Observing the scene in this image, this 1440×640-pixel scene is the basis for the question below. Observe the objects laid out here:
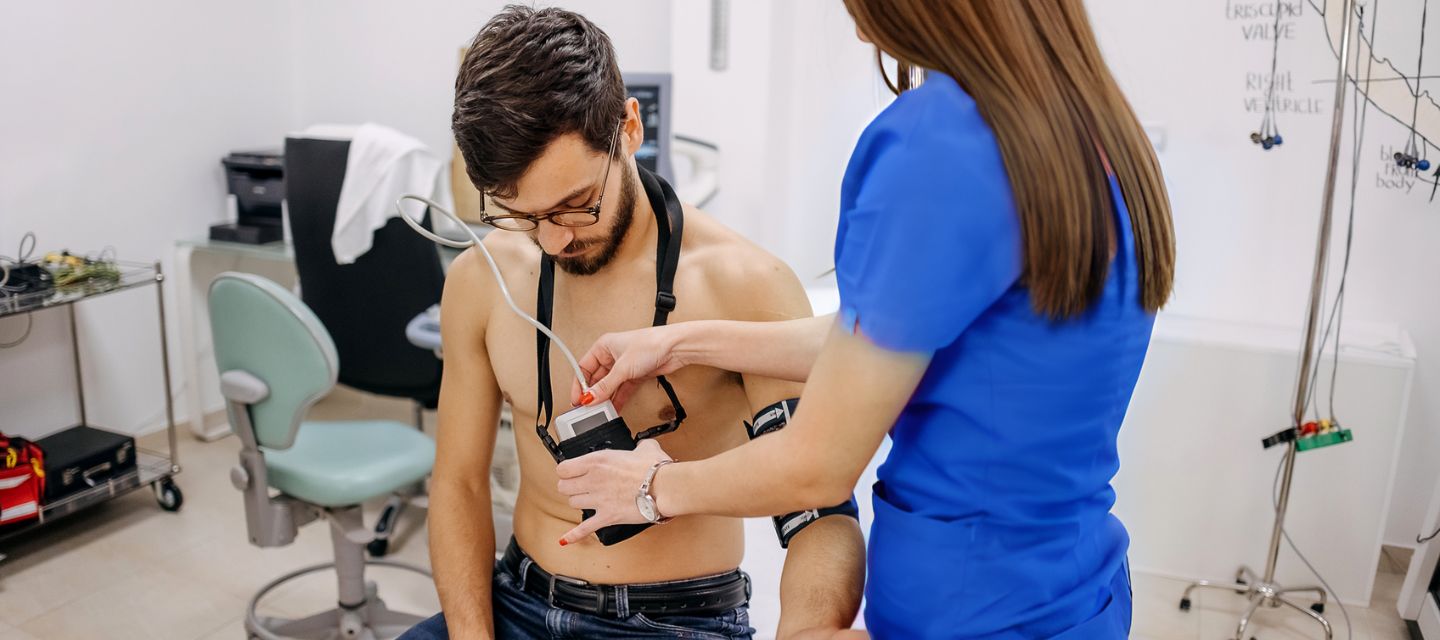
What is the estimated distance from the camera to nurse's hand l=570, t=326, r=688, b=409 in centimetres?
111

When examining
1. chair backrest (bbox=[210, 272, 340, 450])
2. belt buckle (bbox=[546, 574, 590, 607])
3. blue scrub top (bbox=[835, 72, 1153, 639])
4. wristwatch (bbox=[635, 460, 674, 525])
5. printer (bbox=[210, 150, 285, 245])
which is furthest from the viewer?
printer (bbox=[210, 150, 285, 245])

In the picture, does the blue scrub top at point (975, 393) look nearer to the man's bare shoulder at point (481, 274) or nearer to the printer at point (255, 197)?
the man's bare shoulder at point (481, 274)

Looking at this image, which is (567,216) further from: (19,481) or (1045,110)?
(19,481)

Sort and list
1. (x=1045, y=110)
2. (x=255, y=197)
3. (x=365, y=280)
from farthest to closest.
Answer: (x=255, y=197)
(x=365, y=280)
(x=1045, y=110)

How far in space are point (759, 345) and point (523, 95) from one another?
0.38 meters

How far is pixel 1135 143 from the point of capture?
2.54 feet

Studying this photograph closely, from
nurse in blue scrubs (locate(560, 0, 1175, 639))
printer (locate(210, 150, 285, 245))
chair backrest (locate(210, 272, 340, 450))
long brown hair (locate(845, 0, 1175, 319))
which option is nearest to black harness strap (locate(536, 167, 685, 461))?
nurse in blue scrubs (locate(560, 0, 1175, 639))

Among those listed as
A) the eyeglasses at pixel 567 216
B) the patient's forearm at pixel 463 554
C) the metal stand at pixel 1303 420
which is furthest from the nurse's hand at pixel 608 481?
the metal stand at pixel 1303 420

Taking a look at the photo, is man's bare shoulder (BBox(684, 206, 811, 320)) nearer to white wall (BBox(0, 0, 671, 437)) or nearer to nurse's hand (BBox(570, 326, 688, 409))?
nurse's hand (BBox(570, 326, 688, 409))

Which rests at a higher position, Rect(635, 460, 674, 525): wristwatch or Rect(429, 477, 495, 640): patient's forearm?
Rect(635, 460, 674, 525): wristwatch

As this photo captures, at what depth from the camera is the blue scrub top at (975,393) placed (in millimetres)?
710

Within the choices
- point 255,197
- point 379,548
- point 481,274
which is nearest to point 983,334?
point 481,274

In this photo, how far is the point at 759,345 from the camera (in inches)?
43.2

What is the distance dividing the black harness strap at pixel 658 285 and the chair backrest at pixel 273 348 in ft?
2.64
